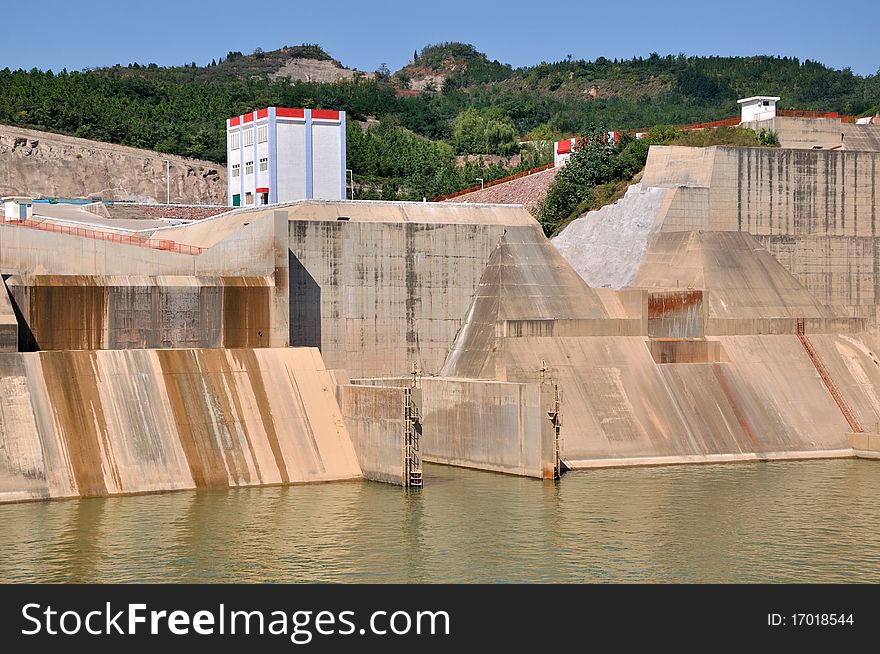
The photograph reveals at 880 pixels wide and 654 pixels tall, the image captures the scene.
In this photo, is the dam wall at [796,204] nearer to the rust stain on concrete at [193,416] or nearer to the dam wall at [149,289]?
the dam wall at [149,289]

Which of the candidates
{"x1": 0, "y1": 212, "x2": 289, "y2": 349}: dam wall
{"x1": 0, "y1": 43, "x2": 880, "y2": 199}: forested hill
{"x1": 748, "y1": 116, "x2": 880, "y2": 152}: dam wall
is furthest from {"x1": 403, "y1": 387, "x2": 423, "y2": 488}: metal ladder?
{"x1": 0, "y1": 43, "x2": 880, "y2": 199}: forested hill

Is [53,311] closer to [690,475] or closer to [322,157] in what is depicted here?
[690,475]

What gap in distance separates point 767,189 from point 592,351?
12.2 m

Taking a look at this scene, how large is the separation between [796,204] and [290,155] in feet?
117

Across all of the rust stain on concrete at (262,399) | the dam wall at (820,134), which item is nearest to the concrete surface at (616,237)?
the dam wall at (820,134)

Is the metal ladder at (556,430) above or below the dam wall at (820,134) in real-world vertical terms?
below

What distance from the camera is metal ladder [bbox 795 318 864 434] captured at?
164 feet

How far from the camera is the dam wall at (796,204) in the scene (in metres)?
55.4


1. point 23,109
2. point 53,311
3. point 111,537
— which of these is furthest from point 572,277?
point 23,109

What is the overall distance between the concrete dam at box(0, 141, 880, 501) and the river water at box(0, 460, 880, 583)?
1.81 m

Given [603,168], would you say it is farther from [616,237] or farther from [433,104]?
[433,104]

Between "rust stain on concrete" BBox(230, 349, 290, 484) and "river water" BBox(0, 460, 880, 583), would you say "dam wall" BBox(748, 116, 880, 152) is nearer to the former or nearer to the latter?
"river water" BBox(0, 460, 880, 583)

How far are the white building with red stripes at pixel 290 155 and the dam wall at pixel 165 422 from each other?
39.6 meters

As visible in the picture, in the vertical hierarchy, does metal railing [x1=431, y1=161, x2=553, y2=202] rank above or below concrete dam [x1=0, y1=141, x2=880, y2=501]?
above
